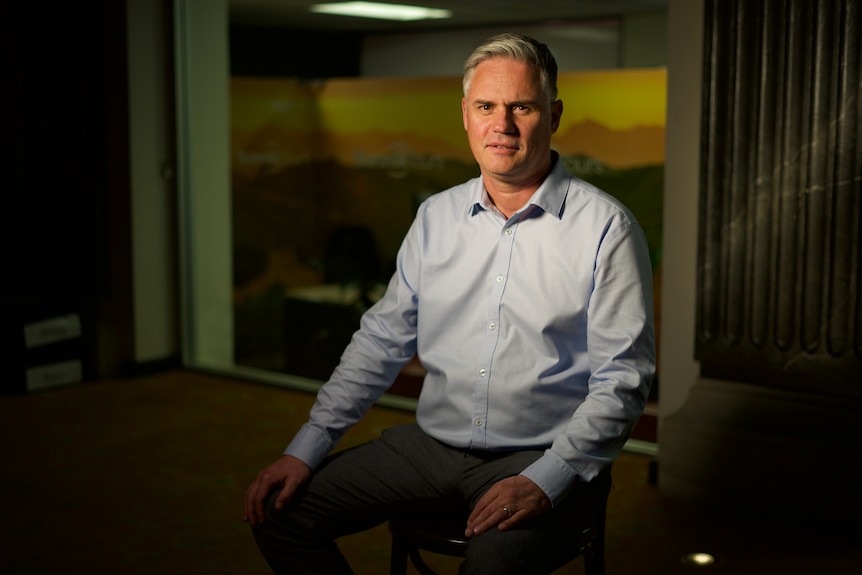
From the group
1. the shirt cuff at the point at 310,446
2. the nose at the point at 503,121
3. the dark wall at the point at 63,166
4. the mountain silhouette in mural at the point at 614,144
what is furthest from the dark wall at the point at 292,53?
the shirt cuff at the point at 310,446

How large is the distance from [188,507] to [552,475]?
6.09 ft

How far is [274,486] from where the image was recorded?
1855 mm

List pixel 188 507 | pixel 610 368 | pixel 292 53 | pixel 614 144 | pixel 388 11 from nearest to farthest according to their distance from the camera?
1. pixel 610 368
2. pixel 188 507
3. pixel 614 144
4. pixel 388 11
5. pixel 292 53

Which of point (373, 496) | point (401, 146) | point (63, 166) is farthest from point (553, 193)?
point (63, 166)

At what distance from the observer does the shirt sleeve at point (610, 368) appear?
169 cm

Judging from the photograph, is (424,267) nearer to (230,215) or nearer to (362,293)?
(362,293)

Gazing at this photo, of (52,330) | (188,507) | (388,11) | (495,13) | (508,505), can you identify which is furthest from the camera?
(52,330)

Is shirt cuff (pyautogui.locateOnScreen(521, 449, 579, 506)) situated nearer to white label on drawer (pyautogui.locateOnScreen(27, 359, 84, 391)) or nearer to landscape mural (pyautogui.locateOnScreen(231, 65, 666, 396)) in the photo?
landscape mural (pyautogui.locateOnScreen(231, 65, 666, 396))

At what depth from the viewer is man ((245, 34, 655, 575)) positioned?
175 centimetres

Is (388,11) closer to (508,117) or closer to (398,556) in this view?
(508,117)

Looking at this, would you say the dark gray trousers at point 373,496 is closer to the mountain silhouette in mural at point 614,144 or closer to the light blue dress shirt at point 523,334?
the light blue dress shirt at point 523,334

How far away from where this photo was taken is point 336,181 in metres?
4.53

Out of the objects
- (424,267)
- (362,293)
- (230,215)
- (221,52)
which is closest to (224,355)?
(230,215)

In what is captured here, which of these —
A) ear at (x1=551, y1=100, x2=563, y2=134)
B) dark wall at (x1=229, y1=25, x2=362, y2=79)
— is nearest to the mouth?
ear at (x1=551, y1=100, x2=563, y2=134)
